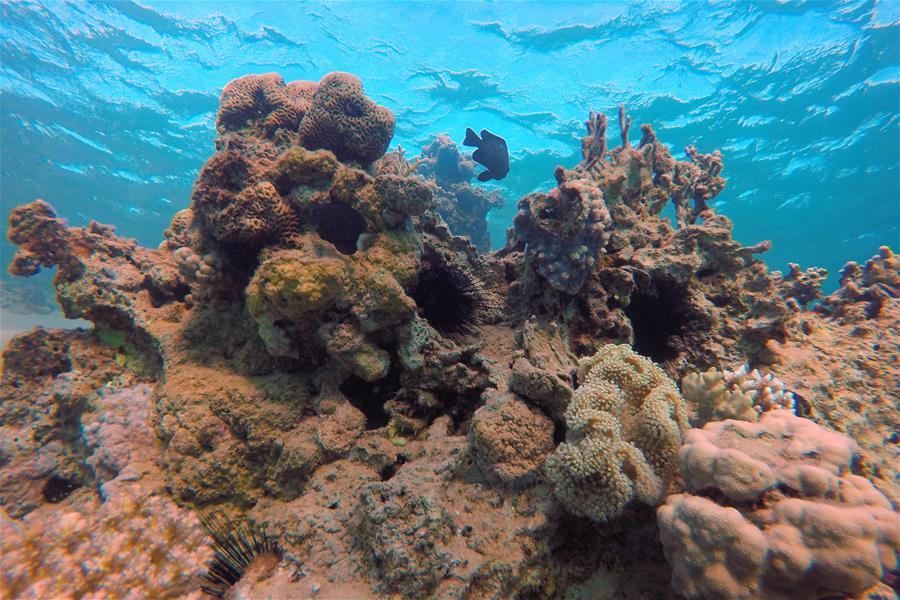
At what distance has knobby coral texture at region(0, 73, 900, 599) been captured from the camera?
213cm

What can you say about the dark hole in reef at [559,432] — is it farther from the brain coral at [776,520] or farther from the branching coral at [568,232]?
the branching coral at [568,232]

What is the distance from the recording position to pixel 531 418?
111 inches

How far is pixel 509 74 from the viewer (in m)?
17.8

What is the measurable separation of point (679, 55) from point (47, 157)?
3678 cm

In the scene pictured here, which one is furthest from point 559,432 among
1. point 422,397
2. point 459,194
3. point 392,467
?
point 459,194

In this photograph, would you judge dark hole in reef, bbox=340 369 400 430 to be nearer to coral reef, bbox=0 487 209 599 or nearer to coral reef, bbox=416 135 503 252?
coral reef, bbox=0 487 209 599

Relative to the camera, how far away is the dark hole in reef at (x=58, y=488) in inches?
152

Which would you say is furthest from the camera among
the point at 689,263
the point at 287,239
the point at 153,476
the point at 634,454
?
the point at 689,263

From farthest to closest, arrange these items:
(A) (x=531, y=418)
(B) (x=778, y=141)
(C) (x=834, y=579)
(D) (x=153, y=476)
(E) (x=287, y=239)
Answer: (B) (x=778, y=141) < (E) (x=287, y=239) < (D) (x=153, y=476) < (A) (x=531, y=418) < (C) (x=834, y=579)

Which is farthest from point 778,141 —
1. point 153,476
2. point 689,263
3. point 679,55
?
point 153,476

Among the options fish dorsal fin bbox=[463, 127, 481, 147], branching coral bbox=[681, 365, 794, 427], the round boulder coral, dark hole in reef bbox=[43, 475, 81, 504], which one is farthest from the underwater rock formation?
dark hole in reef bbox=[43, 475, 81, 504]

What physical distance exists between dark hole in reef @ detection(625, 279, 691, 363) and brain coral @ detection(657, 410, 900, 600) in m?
2.43

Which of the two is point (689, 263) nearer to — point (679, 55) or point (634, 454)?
point (634, 454)

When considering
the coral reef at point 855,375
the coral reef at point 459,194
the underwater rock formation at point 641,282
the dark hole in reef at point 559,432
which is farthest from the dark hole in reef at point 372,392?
the coral reef at point 459,194
